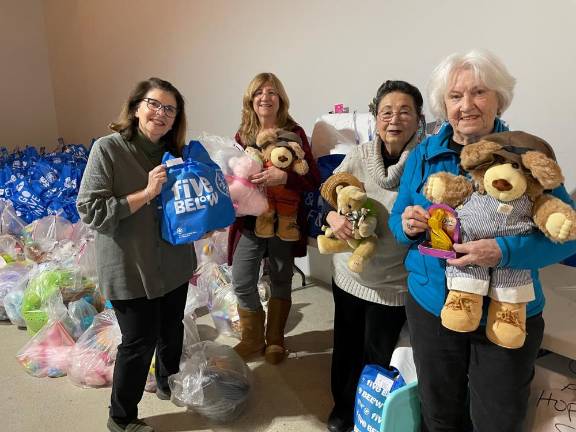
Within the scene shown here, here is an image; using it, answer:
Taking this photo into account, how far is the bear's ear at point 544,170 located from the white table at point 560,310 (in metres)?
0.48

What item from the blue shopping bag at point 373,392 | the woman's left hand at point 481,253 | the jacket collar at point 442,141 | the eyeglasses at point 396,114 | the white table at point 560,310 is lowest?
the blue shopping bag at point 373,392

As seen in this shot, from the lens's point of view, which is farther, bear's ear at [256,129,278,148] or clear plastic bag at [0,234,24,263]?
clear plastic bag at [0,234,24,263]

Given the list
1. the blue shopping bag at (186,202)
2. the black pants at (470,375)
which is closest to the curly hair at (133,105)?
the blue shopping bag at (186,202)

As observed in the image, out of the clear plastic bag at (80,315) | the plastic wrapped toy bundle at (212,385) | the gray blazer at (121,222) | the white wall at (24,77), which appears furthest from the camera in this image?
the white wall at (24,77)

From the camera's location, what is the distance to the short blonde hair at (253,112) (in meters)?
1.90

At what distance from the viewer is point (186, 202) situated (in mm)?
1361

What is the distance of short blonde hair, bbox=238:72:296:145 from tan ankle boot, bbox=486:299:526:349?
4.02ft

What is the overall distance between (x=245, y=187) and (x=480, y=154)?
1.01 meters

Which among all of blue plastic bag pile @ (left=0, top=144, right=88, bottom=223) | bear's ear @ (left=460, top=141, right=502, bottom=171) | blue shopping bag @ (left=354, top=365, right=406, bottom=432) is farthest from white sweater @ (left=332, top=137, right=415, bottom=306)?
blue plastic bag pile @ (left=0, top=144, right=88, bottom=223)

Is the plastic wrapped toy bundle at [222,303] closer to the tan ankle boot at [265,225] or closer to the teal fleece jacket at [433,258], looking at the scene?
the tan ankle boot at [265,225]

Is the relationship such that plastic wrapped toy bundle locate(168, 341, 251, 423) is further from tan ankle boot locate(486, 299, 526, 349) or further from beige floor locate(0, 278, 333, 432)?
tan ankle boot locate(486, 299, 526, 349)

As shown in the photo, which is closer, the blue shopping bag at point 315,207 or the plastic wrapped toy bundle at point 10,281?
the blue shopping bag at point 315,207

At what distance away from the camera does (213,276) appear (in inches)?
102

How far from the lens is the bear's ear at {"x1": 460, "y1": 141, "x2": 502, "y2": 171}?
936mm
